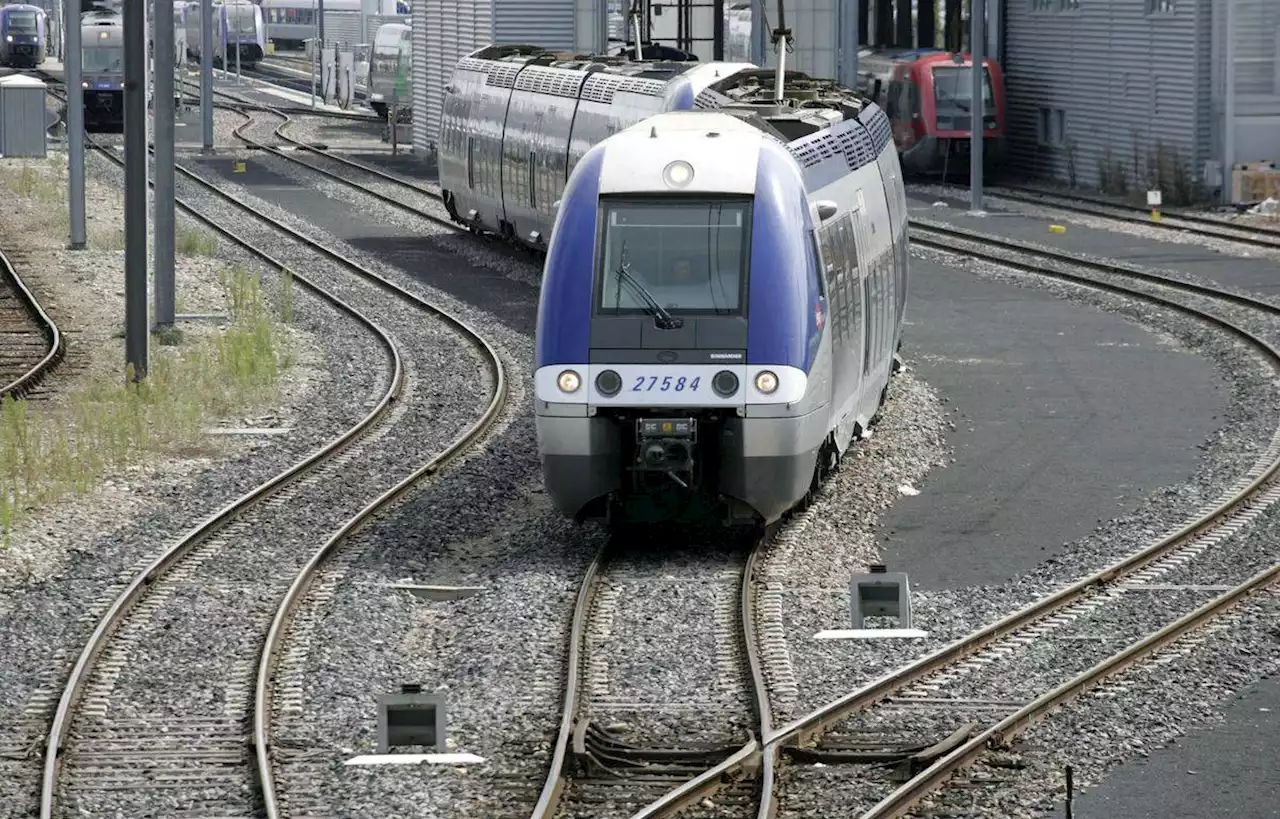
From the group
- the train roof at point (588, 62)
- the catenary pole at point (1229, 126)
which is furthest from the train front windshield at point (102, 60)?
the catenary pole at point (1229, 126)

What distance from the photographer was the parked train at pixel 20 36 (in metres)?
85.2

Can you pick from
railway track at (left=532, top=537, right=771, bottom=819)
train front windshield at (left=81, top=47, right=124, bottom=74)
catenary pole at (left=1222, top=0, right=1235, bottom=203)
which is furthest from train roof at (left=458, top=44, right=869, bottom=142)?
train front windshield at (left=81, top=47, right=124, bottom=74)

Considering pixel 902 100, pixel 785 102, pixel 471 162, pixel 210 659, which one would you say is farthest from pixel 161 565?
pixel 902 100

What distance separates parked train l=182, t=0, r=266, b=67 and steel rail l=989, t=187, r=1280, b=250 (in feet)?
167

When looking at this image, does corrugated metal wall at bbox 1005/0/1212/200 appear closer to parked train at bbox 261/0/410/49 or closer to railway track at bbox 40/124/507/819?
railway track at bbox 40/124/507/819

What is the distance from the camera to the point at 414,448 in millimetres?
18000

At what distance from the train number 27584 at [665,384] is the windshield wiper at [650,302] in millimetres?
304

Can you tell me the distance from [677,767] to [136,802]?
88.6 inches

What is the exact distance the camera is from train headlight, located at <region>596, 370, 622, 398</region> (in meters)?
Answer: 13.6

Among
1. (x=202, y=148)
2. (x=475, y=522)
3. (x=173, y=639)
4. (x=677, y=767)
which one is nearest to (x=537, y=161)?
(x=475, y=522)

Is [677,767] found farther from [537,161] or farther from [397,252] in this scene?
[397,252]

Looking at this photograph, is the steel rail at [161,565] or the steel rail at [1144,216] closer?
the steel rail at [161,565]

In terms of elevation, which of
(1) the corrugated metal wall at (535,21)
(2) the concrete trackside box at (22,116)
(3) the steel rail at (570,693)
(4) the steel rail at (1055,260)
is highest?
(1) the corrugated metal wall at (535,21)

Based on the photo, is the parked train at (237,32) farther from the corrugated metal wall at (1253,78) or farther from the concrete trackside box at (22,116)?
the corrugated metal wall at (1253,78)
